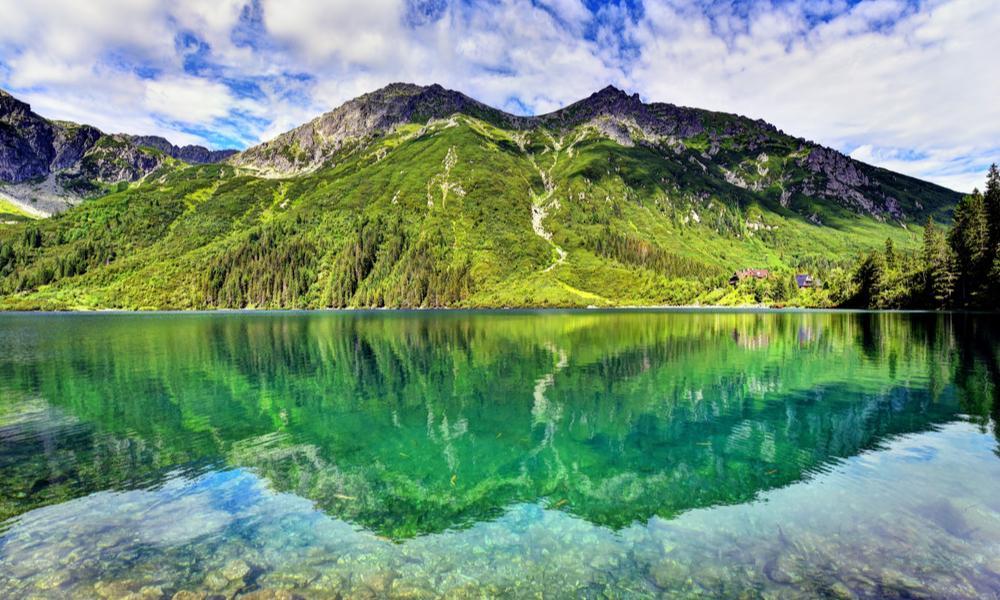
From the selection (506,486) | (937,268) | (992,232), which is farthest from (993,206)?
(506,486)

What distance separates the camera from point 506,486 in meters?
18.2

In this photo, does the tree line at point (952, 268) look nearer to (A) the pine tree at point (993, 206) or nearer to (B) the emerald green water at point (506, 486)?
(A) the pine tree at point (993, 206)

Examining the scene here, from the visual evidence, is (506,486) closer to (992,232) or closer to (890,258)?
(992,232)

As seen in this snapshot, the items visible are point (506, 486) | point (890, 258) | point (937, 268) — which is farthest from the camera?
point (890, 258)

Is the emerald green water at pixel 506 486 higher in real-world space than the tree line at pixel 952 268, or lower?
lower

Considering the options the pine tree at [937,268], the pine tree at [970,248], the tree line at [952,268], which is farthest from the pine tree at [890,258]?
the pine tree at [970,248]

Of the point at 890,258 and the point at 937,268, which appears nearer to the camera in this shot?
the point at 937,268

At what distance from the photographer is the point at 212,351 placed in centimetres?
6269

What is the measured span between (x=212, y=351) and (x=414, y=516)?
58.1 m

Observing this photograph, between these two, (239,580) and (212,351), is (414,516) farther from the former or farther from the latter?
(212,351)

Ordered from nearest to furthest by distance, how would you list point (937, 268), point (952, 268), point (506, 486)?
1. point (506, 486)
2. point (952, 268)
3. point (937, 268)

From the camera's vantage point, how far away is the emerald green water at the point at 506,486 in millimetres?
12109

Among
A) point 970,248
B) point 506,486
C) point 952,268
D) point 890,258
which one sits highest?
point 890,258

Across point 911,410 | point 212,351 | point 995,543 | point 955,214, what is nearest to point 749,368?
point 911,410
